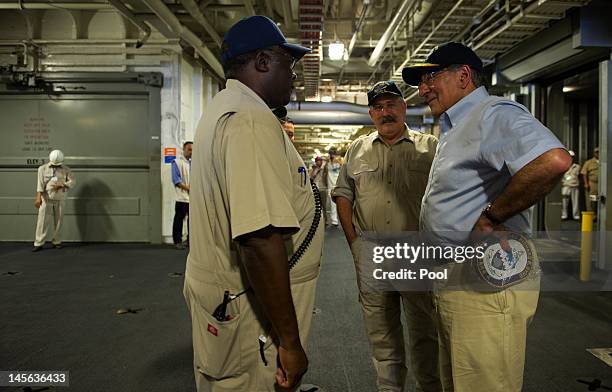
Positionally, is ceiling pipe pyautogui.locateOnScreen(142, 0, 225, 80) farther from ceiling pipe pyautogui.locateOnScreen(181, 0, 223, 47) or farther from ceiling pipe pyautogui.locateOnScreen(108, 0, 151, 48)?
ceiling pipe pyautogui.locateOnScreen(108, 0, 151, 48)

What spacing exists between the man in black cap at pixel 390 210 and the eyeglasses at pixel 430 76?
0.53 metres

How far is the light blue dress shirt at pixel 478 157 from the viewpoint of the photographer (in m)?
1.26

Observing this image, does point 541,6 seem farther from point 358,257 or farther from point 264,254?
point 264,254

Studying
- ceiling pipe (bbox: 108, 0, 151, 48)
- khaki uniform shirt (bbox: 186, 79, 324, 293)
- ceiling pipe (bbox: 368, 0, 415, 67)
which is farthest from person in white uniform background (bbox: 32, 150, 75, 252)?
khaki uniform shirt (bbox: 186, 79, 324, 293)

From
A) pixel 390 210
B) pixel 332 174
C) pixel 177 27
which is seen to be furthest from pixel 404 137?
pixel 332 174

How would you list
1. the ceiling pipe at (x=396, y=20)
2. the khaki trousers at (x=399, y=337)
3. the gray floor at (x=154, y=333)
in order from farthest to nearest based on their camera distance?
the ceiling pipe at (x=396, y=20), the gray floor at (x=154, y=333), the khaki trousers at (x=399, y=337)

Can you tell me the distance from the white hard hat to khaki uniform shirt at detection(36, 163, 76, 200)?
0.07 m

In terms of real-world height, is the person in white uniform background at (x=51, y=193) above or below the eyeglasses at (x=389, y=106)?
below

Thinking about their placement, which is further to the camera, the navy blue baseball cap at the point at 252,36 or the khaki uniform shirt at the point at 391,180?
the khaki uniform shirt at the point at 391,180

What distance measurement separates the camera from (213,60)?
24.3 feet

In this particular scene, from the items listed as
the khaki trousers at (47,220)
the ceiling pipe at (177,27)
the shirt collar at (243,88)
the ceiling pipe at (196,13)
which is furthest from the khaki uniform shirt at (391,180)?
the khaki trousers at (47,220)

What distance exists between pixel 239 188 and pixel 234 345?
0.42 metres

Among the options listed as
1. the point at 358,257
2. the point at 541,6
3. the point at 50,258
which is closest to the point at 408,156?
the point at 358,257

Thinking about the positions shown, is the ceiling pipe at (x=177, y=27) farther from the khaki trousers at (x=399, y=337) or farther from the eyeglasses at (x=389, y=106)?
the khaki trousers at (x=399, y=337)
